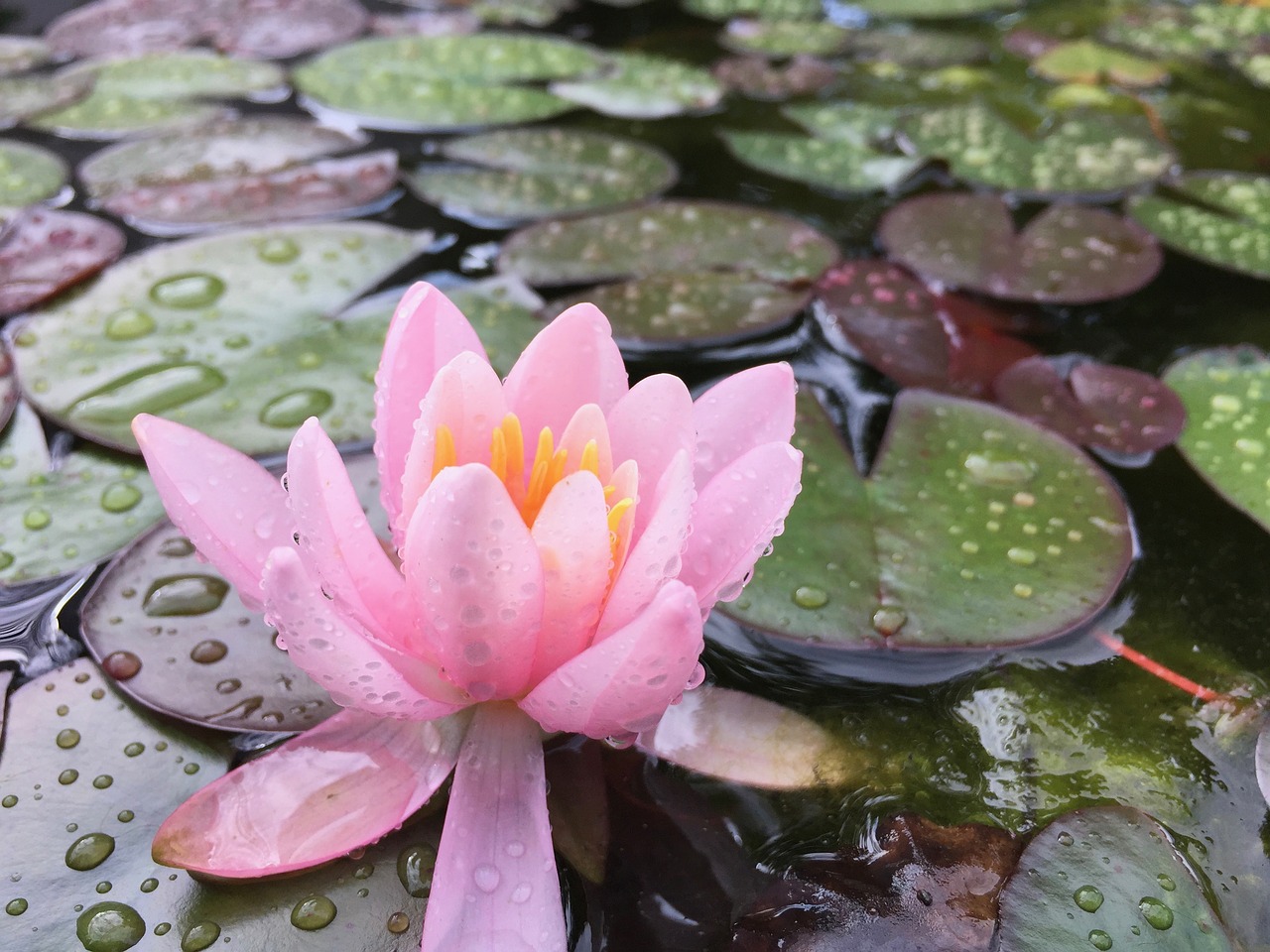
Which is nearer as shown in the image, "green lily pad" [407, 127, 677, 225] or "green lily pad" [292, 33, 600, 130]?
"green lily pad" [407, 127, 677, 225]

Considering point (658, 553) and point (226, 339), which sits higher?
point (658, 553)

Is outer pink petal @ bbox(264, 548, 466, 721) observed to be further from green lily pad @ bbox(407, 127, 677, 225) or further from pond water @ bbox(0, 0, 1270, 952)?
green lily pad @ bbox(407, 127, 677, 225)

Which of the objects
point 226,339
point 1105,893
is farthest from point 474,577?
point 226,339

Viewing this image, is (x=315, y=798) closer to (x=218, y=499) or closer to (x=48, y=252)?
(x=218, y=499)

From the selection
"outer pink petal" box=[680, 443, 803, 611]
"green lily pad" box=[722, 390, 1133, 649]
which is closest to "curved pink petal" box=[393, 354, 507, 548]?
"outer pink petal" box=[680, 443, 803, 611]

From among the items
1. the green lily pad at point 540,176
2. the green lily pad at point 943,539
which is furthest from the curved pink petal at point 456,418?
the green lily pad at point 540,176

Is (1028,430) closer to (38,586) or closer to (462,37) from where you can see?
(38,586)
